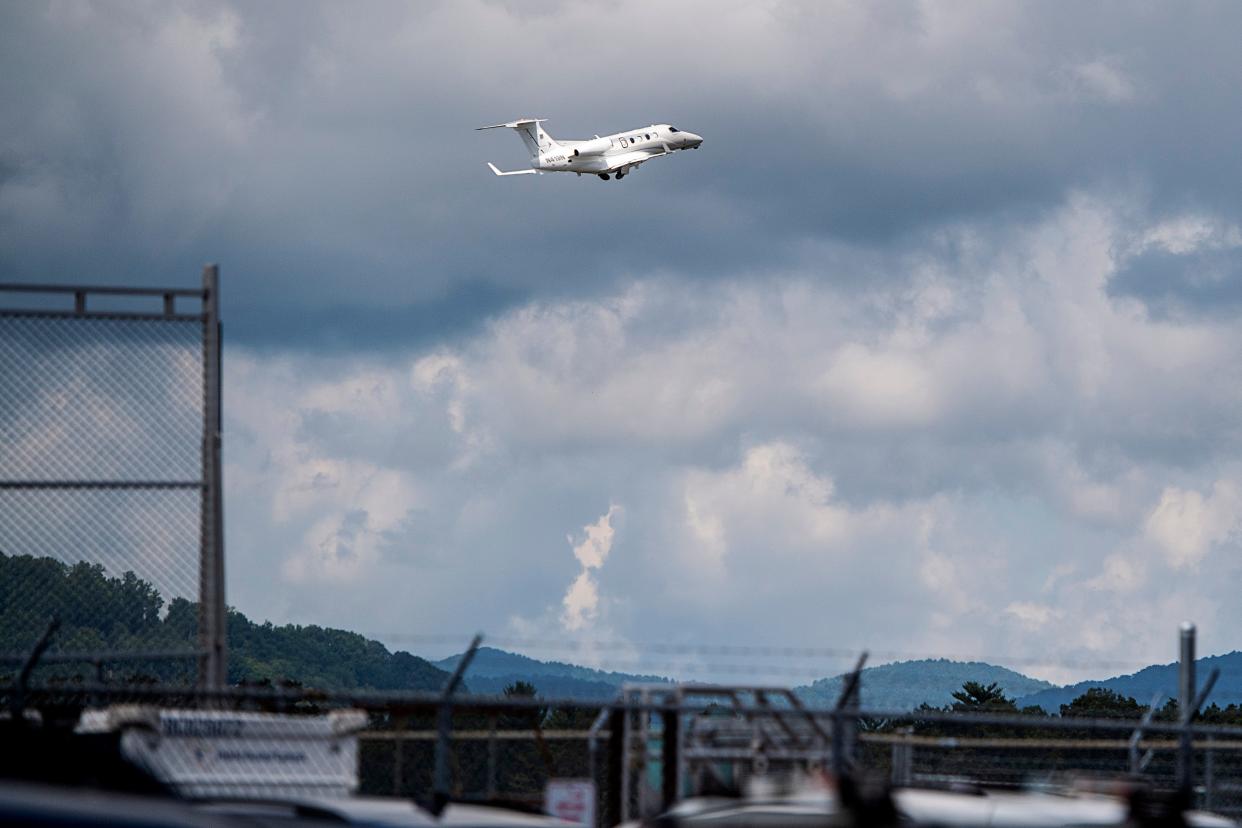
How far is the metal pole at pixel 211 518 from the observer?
46.1 ft

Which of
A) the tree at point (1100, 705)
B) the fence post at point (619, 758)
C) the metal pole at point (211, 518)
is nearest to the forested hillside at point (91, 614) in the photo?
the metal pole at point (211, 518)

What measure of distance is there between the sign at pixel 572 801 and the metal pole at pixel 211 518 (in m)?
3.32

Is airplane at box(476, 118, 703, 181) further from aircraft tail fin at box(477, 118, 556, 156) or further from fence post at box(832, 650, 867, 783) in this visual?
fence post at box(832, 650, 867, 783)

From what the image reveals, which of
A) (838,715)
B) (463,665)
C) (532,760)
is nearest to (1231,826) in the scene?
(838,715)

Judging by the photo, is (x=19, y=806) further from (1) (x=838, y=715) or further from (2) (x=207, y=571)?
(2) (x=207, y=571)

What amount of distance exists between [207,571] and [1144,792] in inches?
318

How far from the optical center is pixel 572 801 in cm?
1177

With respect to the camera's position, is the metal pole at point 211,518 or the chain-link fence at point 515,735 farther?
the metal pole at point 211,518

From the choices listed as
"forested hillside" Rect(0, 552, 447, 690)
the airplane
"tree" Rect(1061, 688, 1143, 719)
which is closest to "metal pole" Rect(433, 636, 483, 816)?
"forested hillside" Rect(0, 552, 447, 690)

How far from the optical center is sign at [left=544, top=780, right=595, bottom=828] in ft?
38.3

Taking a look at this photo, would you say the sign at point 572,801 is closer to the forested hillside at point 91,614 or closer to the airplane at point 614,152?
the forested hillside at point 91,614

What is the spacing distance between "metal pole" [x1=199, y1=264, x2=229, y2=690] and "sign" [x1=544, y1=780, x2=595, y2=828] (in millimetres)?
3324

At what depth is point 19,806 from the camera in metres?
6.03

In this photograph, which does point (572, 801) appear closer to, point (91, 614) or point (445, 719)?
point (445, 719)
